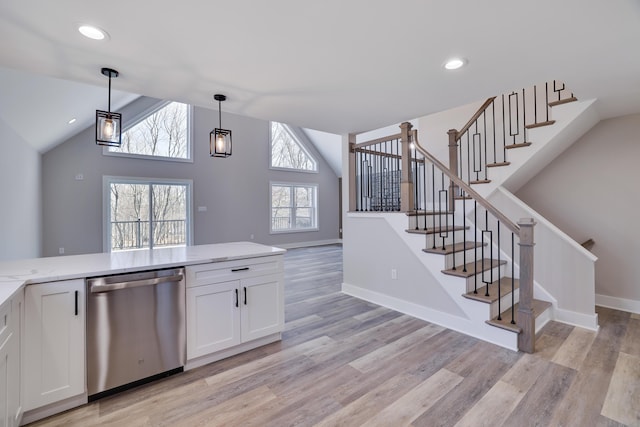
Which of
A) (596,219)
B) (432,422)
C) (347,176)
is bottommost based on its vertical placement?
(432,422)

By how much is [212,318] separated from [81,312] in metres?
0.86

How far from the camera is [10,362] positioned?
5.00ft

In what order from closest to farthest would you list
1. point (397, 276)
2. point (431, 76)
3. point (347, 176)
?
point (431, 76)
point (397, 276)
point (347, 176)

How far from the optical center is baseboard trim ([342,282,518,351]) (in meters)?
2.67

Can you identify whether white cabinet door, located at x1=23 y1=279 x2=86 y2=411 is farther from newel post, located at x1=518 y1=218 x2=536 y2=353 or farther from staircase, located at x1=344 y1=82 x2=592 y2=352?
newel post, located at x1=518 y1=218 x2=536 y2=353

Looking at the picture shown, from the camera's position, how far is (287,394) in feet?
6.63

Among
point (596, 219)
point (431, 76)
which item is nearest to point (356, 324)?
point (431, 76)

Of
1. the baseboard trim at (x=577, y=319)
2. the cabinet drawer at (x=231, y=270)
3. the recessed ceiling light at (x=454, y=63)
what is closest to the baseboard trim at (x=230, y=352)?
the cabinet drawer at (x=231, y=270)

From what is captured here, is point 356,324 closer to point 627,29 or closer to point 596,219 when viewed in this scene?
point 627,29

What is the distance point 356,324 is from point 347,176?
6.78 ft

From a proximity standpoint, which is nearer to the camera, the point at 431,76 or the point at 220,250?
the point at 431,76

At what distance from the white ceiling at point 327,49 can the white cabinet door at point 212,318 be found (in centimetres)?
176

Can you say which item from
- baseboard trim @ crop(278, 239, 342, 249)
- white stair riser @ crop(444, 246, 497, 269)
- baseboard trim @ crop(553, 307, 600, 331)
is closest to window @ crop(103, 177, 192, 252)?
baseboard trim @ crop(278, 239, 342, 249)

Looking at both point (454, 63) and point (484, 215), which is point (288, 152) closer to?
point (484, 215)
